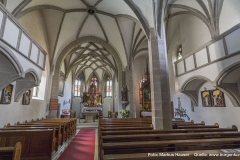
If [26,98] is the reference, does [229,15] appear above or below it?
above

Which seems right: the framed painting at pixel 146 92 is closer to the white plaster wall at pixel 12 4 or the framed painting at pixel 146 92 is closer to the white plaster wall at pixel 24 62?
the white plaster wall at pixel 24 62

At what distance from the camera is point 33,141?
13.5ft

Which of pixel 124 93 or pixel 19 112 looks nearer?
pixel 19 112

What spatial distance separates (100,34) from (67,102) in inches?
455

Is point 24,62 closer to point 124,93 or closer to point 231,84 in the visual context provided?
point 124,93

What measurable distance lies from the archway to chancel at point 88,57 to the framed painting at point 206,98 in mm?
7370

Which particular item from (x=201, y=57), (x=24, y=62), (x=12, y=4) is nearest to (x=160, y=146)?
(x=24, y=62)

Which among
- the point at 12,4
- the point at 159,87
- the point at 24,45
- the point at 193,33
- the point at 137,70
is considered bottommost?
the point at 159,87

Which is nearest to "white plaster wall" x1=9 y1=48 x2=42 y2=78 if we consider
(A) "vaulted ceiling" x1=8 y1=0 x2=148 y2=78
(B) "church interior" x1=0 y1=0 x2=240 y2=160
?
(B) "church interior" x1=0 y1=0 x2=240 y2=160

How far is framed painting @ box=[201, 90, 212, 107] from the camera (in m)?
6.99

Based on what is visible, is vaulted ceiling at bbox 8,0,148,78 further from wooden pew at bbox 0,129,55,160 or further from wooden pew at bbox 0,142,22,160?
wooden pew at bbox 0,142,22,160

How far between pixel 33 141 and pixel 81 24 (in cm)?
996

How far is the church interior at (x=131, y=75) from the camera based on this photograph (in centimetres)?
332

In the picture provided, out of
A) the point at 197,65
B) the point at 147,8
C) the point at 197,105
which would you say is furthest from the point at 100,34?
A: the point at 197,105
